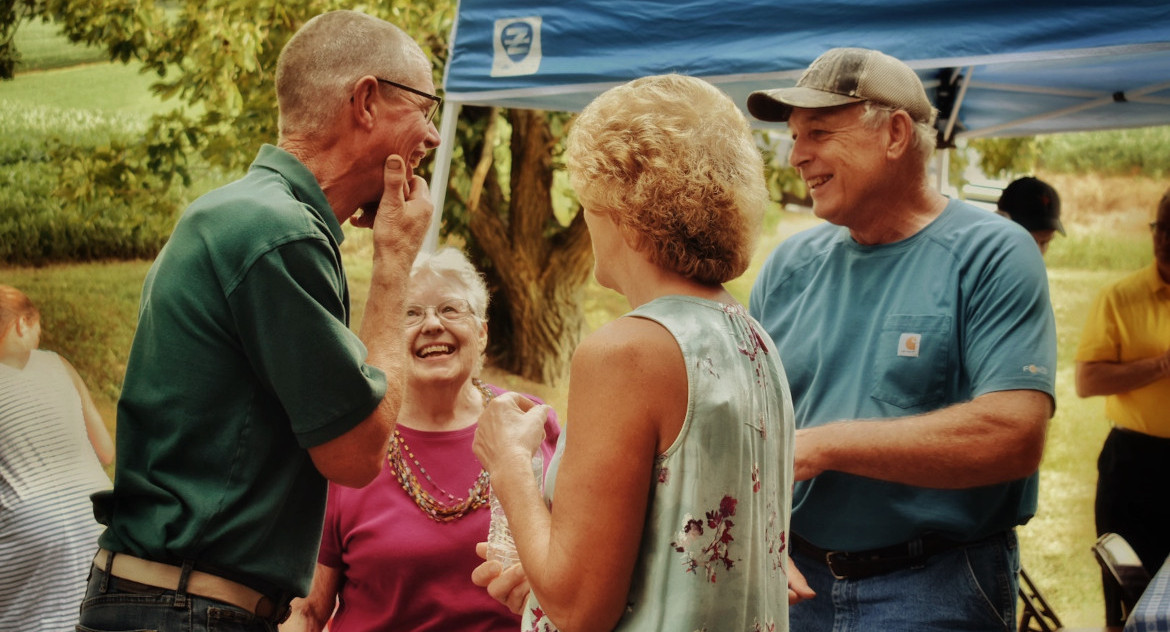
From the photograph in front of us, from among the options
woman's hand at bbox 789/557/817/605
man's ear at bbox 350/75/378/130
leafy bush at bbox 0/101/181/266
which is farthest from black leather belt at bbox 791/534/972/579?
leafy bush at bbox 0/101/181/266

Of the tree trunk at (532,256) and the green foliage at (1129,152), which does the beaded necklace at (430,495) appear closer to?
the tree trunk at (532,256)

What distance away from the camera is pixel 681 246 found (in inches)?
53.7

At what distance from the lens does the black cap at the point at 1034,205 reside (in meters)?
4.14

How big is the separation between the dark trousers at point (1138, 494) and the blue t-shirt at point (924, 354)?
7.41 feet

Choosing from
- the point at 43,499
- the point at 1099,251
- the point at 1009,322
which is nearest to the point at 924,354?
the point at 1009,322

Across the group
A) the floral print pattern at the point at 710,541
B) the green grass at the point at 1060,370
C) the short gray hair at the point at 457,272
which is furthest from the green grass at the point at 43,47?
the floral print pattern at the point at 710,541

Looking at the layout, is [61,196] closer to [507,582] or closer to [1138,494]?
[507,582]

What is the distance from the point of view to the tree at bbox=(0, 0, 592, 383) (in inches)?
240

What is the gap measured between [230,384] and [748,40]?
1929 mm

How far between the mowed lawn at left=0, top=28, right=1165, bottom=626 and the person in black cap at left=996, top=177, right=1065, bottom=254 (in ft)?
11.5

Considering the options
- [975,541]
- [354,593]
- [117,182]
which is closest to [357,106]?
[354,593]

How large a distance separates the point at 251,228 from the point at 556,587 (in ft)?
2.30

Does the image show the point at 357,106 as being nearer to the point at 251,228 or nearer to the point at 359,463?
the point at 251,228

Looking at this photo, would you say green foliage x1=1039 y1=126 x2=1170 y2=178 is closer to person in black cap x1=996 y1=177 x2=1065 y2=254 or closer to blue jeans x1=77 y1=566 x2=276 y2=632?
person in black cap x1=996 y1=177 x2=1065 y2=254
